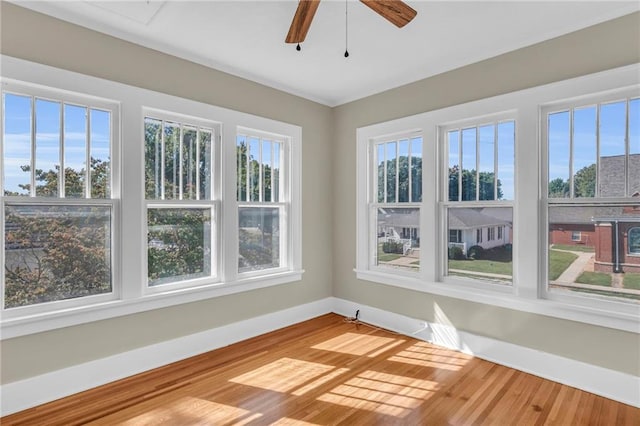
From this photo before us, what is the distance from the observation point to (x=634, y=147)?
248cm

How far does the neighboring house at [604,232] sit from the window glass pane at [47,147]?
4004 mm

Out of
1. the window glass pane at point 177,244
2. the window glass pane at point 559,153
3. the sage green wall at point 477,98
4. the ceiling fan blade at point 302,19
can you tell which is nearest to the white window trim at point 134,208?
the window glass pane at point 177,244

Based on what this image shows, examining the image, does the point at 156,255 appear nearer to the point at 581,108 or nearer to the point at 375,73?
the point at 375,73

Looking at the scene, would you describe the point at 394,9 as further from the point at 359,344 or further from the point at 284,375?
the point at 359,344

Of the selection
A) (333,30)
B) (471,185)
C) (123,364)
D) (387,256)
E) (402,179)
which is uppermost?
(333,30)

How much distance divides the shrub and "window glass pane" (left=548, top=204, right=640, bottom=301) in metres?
0.56

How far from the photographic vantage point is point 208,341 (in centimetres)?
330

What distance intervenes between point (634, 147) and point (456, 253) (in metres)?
1.61

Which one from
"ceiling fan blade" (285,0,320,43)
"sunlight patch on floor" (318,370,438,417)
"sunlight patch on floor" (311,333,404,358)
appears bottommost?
"sunlight patch on floor" (318,370,438,417)

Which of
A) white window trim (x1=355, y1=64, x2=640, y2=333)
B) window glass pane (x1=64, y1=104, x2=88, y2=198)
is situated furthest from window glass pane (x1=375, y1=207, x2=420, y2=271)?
window glass pane (x1=64, y1=104, x2=88, y2=198)

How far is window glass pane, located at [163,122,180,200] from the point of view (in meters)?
3.10

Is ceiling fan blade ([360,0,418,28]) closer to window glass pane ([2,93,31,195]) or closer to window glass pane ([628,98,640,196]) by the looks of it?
window glass pane ([628,98,640,196])

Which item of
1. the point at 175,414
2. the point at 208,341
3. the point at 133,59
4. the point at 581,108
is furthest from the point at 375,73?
the point at 175,414

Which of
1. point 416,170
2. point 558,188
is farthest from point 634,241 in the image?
point 416,170
